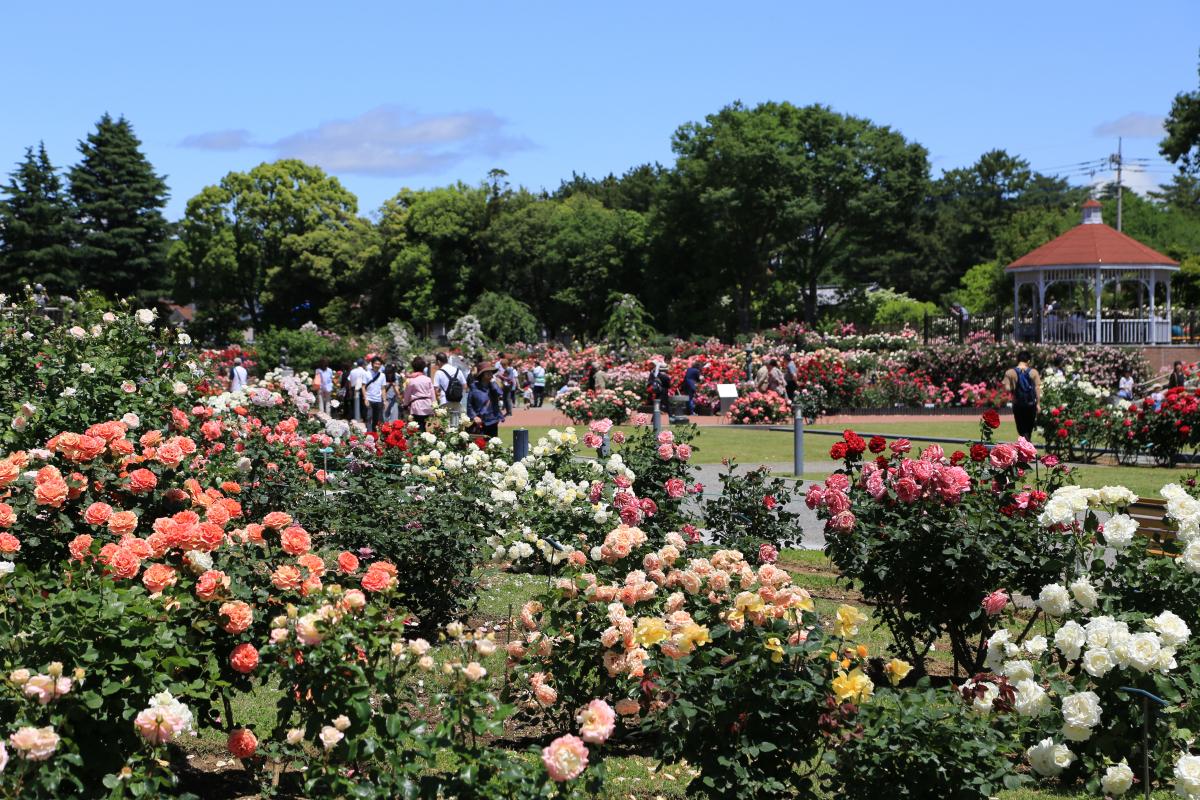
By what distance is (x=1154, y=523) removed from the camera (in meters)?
6.25

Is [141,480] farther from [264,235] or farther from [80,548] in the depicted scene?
[264,235]

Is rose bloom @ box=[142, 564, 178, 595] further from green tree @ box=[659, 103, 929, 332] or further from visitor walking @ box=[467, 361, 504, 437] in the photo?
green tree @ box=[659, 103, 929, 332]

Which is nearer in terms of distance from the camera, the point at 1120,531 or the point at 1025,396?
the point at 1120,531

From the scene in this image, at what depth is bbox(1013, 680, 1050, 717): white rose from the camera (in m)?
4.36

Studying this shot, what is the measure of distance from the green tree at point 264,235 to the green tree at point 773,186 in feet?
64.5

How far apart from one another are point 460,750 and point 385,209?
62575mm

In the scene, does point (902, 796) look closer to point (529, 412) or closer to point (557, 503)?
point (557, 503)

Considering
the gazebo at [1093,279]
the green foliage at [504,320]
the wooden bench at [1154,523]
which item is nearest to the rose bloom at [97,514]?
the wooden bench at [1154,523]

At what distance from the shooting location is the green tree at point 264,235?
6838 centimetres

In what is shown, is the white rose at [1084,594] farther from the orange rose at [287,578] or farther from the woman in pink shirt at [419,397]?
the woman in pink shirt at [419,397]

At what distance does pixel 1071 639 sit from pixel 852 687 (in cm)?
101

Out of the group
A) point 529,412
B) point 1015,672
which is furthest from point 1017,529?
point 529,412

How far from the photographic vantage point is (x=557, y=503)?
297 inches

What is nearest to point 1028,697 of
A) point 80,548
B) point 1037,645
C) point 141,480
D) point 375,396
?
point 1037,645
